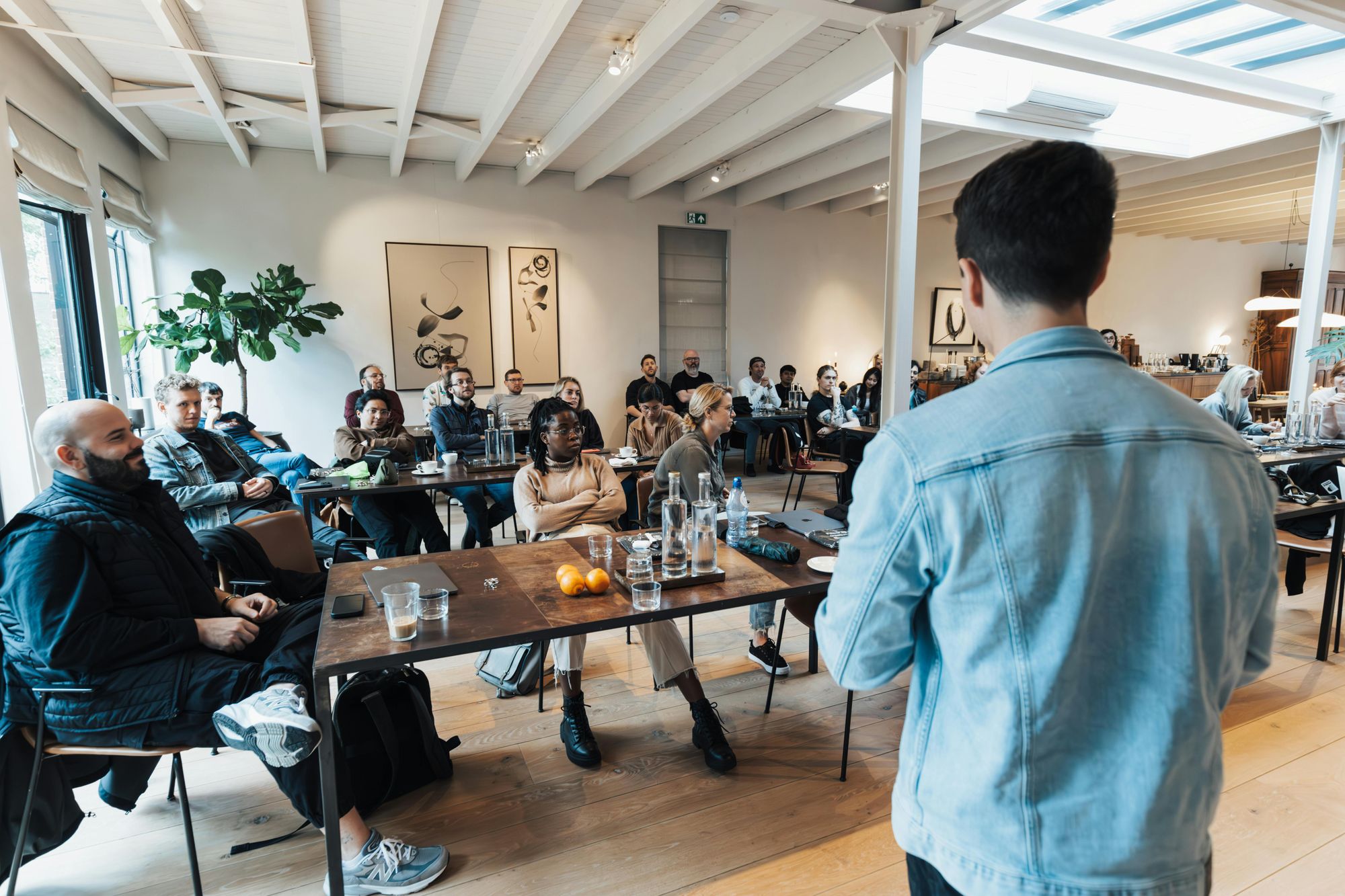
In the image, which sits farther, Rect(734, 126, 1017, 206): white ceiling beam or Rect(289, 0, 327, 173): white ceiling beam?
Rect(734, 126, 1017, 206): white ceiling beam

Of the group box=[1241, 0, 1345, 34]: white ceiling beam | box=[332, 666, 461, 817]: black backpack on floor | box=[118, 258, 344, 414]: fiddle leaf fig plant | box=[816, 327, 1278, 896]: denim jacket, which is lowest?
box=[332, 666, 461, 817]: black backpack on floor

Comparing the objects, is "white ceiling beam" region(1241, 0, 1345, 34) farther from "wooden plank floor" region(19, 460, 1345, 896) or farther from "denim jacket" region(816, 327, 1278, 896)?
"denim jacket" region(816, 327, 1278, 896)

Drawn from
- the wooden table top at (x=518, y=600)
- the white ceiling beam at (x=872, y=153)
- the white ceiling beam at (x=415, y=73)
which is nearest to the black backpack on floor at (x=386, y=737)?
the wooden table top at (x=518, y=600)

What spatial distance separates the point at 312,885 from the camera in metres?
1.86

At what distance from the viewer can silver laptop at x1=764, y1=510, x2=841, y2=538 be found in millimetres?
2574

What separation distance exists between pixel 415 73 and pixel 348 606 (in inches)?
153

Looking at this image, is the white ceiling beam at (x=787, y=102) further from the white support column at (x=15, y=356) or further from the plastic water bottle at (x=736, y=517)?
the white support column at (x=15, y=356)

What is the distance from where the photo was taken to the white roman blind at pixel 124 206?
5328 millimetres

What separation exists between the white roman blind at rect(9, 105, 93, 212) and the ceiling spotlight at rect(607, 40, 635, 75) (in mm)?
3207

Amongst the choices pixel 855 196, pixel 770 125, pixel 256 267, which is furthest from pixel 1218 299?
→ pixel 256 267

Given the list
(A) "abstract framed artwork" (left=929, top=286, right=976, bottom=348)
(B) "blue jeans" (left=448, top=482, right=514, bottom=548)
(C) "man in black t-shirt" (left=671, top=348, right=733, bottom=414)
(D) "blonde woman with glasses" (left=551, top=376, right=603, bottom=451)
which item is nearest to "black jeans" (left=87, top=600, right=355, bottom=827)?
(B) "blue jeans" (left=448, top=482, right=514, bottom=548)

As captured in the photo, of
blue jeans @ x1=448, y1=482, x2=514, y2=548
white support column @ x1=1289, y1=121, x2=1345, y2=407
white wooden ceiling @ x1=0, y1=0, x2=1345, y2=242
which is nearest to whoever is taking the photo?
white wooden ceiling @ x1=0, y1=0, x2=1345, y2=242

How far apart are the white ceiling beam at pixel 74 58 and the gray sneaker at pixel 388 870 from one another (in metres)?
4.20

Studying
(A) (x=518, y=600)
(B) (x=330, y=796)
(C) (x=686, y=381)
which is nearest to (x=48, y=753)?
(B) (x=330, y=796)
